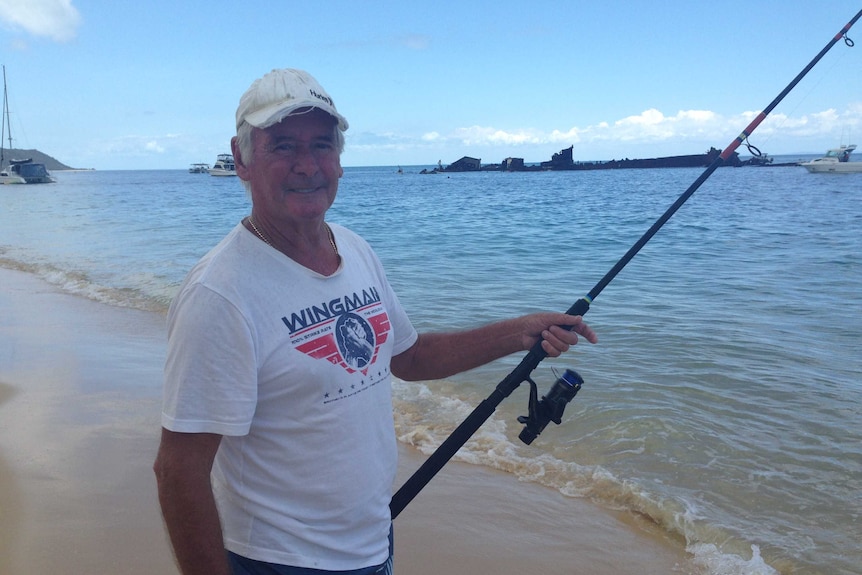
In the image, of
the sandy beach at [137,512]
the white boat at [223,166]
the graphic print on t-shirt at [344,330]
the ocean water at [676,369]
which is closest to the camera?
the graphic print on t-shirt at [344,330]

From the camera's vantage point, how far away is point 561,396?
2262mm

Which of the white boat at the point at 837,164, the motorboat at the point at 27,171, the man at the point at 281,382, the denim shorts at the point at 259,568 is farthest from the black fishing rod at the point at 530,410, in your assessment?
the motorboat at the point at 27,171

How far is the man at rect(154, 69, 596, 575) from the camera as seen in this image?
1339 mm

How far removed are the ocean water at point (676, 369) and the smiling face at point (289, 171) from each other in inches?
118

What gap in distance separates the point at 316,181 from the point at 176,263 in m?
12.9

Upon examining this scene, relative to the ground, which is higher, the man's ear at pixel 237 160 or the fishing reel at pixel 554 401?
the man's ear at pixel 237 160

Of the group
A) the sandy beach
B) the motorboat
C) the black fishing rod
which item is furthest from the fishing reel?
the motorboat

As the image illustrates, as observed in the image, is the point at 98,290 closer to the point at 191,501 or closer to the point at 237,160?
the point at 237,160

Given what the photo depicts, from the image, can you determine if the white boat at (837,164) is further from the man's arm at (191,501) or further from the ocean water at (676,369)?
the man's arm at (191,501)

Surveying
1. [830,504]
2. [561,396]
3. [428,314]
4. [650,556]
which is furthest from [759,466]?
[428,314]

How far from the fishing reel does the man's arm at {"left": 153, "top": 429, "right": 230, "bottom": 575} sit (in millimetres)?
1159

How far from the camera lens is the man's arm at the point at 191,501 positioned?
4.39 ft

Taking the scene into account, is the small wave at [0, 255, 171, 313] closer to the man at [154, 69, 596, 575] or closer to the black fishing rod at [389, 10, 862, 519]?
the black fishing rod at [389, 10, 862, 519]

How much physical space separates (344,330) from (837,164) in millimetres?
62463
